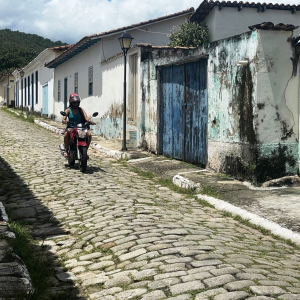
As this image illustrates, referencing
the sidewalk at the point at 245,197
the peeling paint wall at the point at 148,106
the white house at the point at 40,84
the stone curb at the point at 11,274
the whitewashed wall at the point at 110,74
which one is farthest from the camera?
the white house at the point at 40,84

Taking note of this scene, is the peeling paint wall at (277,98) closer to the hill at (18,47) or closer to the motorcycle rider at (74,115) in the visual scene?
the motorcycle rider at (74,115)

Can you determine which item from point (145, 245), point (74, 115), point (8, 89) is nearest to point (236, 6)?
point (74, 115)

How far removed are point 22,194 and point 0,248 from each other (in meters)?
3.49

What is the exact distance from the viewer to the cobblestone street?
11.6ft

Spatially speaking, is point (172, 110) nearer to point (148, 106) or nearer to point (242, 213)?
point (148, 106)

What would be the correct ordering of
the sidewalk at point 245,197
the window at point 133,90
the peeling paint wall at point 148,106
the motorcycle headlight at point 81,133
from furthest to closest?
the window at point 133,90 < the peeling paint wall at point 148,106 < the motorcycle headlight at point 81,133 < the sidewalk at point 245,197

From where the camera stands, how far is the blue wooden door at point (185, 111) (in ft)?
31.7

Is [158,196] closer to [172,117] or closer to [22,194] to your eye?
[22,194]

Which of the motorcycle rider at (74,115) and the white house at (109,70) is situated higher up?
the white house at (109,70)

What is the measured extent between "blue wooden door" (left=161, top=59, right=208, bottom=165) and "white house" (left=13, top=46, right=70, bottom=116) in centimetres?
1598

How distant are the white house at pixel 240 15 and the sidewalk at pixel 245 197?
9.01 meters

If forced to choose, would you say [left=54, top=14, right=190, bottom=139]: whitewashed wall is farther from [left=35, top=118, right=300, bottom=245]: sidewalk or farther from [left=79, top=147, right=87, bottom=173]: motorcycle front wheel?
[left=35, top=118, right=300, bottom=245]: sidewalk

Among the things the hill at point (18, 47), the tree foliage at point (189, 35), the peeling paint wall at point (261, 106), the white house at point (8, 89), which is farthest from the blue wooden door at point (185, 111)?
the hill at point (18, 47)

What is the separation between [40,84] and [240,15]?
1827cm
